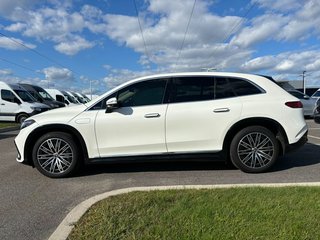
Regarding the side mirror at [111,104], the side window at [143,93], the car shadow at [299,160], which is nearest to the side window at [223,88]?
the side window at [143,93]

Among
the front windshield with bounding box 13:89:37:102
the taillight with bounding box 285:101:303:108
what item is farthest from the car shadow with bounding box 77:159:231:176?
the front windshield with bounding box 13:89:37:102

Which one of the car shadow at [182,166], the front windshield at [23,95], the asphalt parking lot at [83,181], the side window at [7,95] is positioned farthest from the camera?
the front windshield at [23,95]

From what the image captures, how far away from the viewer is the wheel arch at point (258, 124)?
5984 mm

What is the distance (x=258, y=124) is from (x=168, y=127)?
1.50 metres

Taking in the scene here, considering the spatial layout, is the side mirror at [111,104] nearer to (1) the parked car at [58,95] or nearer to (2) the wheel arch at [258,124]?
(2) the wheel arch at [258,124]

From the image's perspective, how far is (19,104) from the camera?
62.7ft

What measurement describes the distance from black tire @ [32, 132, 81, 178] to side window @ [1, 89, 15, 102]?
14.5 meters

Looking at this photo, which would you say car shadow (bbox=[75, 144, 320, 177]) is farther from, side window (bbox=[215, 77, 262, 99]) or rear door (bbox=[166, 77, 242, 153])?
side window (bbox=[215, 77, 262, 99])

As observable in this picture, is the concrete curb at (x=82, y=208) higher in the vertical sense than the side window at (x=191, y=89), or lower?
lower

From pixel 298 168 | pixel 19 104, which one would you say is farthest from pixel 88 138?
pixel 19 104

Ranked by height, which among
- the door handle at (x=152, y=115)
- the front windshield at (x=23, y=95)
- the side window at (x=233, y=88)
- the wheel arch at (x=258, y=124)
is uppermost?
the front windshield at (x=23, y=95)

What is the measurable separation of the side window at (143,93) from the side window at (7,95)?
49.2ft

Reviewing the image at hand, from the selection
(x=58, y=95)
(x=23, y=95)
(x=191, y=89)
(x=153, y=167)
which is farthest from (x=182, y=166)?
(x=58, y=95)

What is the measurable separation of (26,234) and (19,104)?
1657cm
